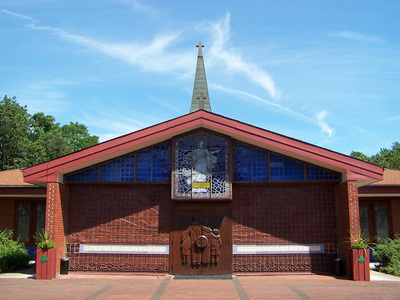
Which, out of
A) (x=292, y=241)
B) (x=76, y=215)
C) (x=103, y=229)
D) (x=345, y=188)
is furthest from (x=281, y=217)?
(x=76, y=215)

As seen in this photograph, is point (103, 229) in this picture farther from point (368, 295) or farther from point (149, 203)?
point (368, 295)

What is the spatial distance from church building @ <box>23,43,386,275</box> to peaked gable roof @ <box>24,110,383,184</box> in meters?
0.03

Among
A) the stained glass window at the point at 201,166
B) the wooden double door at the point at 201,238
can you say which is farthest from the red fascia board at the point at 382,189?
the stained glass window at the point at 201,166

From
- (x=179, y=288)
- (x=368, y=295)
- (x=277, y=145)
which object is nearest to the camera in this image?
(x=368, y=295)

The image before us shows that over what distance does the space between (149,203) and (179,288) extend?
12.1ft

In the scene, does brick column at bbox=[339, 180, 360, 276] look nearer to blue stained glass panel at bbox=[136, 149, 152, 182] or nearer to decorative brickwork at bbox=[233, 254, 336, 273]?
decorative brickwork at bbox=[233, 254, 336, 273]

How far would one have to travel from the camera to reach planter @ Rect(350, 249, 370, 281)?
12.9m

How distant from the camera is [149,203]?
14.7m

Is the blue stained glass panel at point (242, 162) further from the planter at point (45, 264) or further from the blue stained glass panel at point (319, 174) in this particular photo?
the planter at point (45, 264)

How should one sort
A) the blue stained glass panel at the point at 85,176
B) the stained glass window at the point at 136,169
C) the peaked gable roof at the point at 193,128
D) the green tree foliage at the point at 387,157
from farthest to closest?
the green tree foliage at the point at 387,157, the blue stained glass panel at the point at 85,176, the stained glass window at the point at 136,169, the peaked gable roof at the point at 193,128

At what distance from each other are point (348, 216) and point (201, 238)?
15.8 feet

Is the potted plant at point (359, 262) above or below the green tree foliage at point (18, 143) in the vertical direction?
below

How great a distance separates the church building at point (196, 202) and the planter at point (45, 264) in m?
0.72

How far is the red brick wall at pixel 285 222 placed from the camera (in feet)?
47.3
